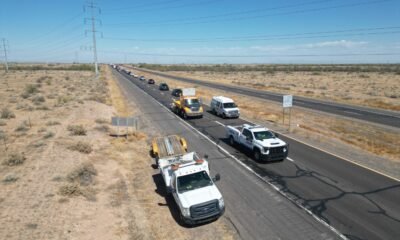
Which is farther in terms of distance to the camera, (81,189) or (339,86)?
(339,86)

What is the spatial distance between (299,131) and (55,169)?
19118 millimetres

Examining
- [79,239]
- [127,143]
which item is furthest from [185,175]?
[127,143]

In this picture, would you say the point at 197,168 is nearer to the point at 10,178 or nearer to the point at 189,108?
the point at 10,178

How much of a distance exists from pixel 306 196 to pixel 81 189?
10.0m

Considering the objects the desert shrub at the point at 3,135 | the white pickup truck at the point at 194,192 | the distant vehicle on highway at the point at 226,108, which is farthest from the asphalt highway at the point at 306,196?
the desert shrub at the point at 3,135

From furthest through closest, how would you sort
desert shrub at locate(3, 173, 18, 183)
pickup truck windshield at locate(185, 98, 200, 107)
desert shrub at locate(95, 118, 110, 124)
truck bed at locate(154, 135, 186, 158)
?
1. pickup truck windshield at locate(185, 98, 200, 107)
2. desert shrub at locate(95, 118, 110, 124)
3. truck bed at locate(154, 135, 186, 158)
4. desert shrub at locate(3, 173, 18, 183)

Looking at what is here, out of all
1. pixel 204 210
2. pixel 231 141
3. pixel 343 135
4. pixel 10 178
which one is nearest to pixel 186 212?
pixel 204 210

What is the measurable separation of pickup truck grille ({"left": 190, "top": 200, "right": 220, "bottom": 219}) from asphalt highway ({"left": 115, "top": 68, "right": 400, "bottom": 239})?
2.98 ft

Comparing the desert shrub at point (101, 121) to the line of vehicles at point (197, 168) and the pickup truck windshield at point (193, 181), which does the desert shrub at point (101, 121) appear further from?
the pickup truck windshield at point (193, 181)

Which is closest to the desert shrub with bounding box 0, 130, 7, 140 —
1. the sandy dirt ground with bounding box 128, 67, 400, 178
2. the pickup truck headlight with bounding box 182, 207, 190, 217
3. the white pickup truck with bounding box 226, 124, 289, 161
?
the white pickup truck with bounding box 226, 124, 289, 161

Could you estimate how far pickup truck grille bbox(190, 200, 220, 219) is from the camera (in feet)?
35.3

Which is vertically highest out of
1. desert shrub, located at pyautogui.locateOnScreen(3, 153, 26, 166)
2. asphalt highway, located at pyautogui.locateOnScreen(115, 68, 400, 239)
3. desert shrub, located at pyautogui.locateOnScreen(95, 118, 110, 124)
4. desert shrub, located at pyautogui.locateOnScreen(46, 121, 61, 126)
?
desert shrub, located at pyautogui.locateOnScreen(46, 121, 61, 126)

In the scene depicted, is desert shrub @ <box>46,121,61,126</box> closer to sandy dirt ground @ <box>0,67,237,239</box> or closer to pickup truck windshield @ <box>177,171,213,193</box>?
sandy dirt ground @ <box>0,67,237,239</box>

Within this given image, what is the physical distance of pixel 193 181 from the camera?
11.9m
